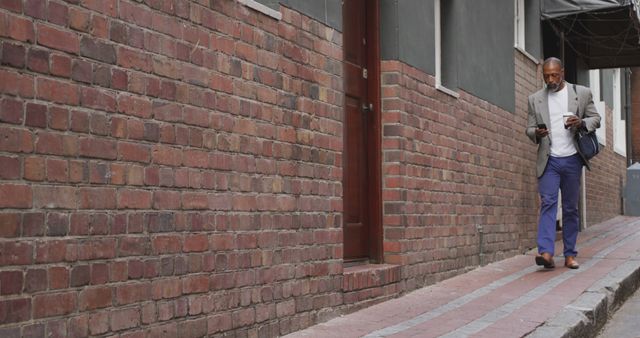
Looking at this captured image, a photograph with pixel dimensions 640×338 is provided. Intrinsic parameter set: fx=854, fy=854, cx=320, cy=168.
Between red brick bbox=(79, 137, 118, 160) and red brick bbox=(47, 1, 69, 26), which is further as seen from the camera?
red brick bbox=(79, 137, 118, 160)

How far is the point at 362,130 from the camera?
6.91m

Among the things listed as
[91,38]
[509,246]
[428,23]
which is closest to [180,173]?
[91,38]

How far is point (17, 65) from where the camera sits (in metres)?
3.22

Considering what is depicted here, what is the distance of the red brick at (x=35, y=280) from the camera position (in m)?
3.24

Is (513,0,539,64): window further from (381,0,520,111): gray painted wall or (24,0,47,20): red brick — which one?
(24,0,47,20): red brick

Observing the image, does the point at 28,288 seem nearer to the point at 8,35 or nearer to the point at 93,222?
the point at 93,222

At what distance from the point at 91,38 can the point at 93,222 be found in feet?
2.55

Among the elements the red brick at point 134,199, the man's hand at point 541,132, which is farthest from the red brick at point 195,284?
the man's hand at point 541,132

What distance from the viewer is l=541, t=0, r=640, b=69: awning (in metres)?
11.8

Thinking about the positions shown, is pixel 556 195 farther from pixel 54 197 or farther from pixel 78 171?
pixel 54 197

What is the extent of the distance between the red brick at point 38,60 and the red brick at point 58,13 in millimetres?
145

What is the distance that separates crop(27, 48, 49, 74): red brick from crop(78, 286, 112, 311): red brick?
925mm

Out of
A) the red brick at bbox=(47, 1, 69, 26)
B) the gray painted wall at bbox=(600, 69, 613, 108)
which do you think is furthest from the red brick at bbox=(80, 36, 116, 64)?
the gray painted wall at bbox=(600, 69, 613, 108)

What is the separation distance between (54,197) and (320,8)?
294cm
